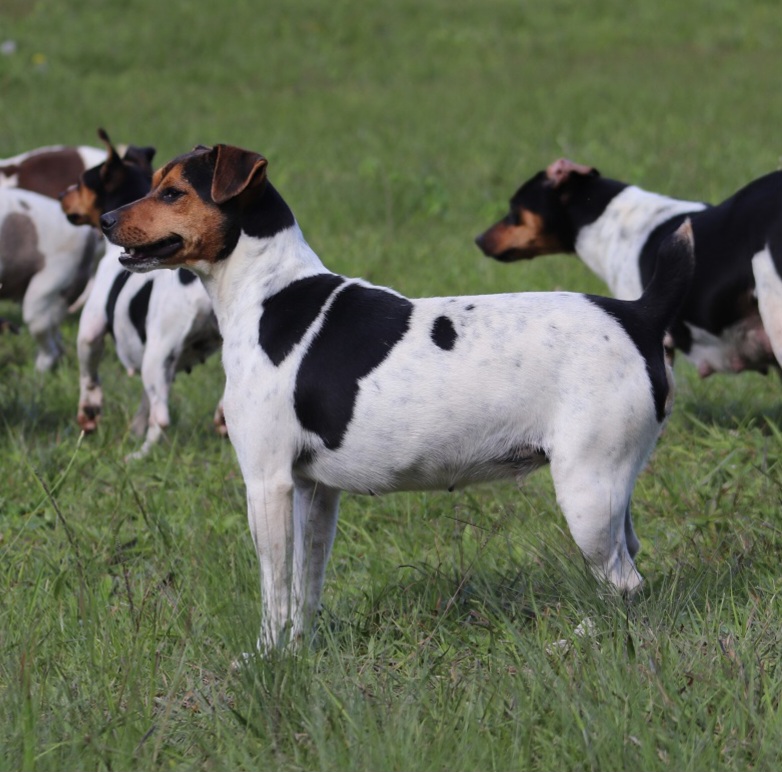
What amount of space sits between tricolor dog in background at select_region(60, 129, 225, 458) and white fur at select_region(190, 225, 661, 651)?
2.39m

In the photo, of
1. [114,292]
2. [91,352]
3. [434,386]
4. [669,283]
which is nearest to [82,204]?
[114,292]

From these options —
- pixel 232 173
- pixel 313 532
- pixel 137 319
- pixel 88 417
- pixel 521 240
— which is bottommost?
pixel 88 417

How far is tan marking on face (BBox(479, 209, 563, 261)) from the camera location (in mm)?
7250

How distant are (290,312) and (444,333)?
1.72 ft

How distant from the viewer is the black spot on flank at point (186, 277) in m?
6.27

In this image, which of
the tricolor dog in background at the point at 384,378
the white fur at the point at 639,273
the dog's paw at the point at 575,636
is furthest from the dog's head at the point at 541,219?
the dog's paw at the point at 575,636

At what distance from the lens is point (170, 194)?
13.6 feet

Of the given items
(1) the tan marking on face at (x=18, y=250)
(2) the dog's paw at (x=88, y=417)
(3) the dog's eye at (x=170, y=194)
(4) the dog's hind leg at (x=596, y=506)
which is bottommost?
(2) the dog's paw at (x=88, y=417)

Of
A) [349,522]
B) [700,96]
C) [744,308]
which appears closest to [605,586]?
[349,522]

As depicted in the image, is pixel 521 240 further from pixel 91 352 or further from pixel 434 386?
pixel 434 386

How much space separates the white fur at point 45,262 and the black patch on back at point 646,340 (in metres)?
5.23

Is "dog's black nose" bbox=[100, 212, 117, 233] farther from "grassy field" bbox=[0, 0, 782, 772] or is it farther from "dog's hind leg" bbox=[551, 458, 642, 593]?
"dog's hind leg" bbox=[551, 458, 642, 593]

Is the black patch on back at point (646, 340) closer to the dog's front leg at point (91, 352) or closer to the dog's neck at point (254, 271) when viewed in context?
the dog's neck at point (254, 271)

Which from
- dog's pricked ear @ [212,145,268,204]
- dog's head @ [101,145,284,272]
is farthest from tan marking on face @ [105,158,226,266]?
dog's pricked ear @ [212,145,268,204]
